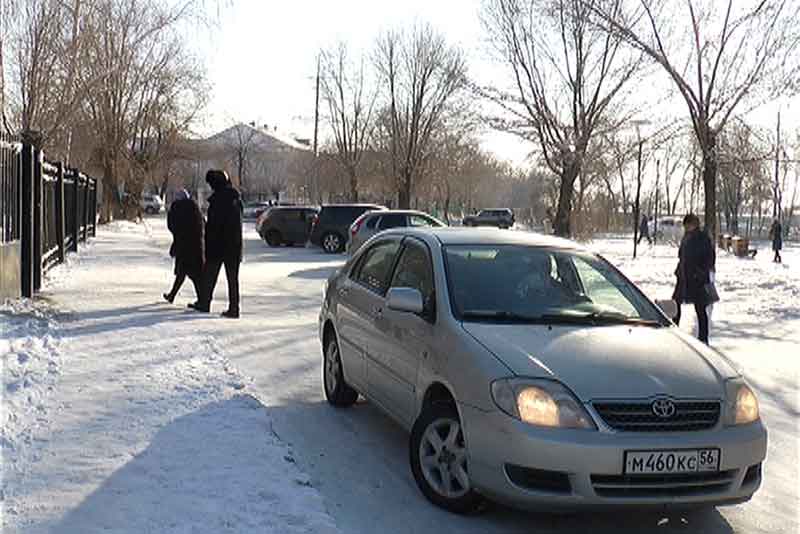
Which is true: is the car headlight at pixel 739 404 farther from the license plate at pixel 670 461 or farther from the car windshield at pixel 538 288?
the car windshield at pixel 538 288

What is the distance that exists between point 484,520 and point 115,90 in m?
31.0

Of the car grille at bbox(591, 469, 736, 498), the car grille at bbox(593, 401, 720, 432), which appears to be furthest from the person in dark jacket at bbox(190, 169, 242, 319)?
the car grille at bbox(591, 469, 736, 498)

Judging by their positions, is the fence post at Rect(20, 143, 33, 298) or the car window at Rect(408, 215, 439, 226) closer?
the fence post at Rect(20, 143, 33, 298)

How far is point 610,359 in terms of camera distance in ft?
14.8

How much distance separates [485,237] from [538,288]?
717mm

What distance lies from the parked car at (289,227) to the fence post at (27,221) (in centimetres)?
1860

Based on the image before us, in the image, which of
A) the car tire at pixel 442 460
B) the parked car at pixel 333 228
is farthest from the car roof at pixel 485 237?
the parked car at pixel 333 228

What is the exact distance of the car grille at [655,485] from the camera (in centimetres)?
414

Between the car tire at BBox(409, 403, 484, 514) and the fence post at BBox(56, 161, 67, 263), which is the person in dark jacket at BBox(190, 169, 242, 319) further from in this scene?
the fence post at BBox(56, 161, 67, 263)

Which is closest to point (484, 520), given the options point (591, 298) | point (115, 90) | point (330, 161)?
point (591, 298)

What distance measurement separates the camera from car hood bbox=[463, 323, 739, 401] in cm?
430

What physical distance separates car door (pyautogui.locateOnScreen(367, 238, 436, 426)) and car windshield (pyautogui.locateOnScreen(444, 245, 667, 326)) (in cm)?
19

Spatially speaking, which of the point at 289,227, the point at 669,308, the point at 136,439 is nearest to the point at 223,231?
the point at 136,439

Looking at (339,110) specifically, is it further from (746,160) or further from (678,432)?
(678,432)
